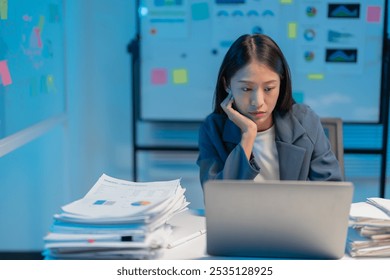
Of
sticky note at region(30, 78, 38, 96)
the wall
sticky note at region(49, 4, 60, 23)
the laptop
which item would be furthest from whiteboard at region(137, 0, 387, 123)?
the laptop

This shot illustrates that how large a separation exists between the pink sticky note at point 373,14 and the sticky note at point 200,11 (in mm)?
953

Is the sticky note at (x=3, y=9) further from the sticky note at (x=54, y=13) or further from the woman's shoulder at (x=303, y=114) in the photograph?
the woman's shoulder at (x=303, y=114)

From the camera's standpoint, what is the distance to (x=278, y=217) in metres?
1.08

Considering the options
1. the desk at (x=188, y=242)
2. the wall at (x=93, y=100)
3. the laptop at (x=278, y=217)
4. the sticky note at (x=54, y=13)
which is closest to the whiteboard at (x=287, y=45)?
the wall at (x=93, y=100)

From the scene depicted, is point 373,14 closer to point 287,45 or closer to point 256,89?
point 287,45

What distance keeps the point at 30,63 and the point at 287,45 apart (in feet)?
5.06

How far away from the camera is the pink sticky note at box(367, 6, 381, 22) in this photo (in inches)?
126

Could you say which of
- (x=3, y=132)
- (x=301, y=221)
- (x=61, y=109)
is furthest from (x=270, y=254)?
(x=61, y=109)

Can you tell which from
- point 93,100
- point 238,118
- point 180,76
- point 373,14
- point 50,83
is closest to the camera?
point 238,118

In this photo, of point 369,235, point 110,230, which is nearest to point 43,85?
point 110,230

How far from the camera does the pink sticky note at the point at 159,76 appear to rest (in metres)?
3.35

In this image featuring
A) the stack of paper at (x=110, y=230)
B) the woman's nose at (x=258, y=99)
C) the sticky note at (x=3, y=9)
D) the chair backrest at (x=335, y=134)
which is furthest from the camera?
the sticky note at (x=3, y=9)

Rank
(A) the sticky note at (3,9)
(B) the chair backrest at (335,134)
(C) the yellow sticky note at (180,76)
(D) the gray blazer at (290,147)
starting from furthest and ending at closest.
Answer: (C) the yellow sticky note at (180,76)
(A) the sticky note at (3,9)
(B) the chair backrest at (335,134)
(D) the gray blazer at (290,147)

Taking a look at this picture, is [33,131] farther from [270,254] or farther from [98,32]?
[270,254]
